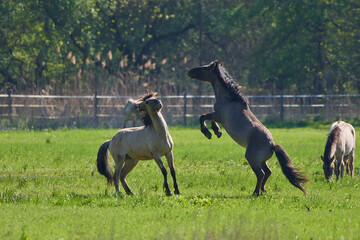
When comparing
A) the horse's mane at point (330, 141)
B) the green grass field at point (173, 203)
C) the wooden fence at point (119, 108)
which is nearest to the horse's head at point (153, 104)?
the green grass field at point (173, 203)

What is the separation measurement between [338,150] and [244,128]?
10.4ft

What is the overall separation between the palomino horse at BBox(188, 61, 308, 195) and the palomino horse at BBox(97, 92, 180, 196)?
0.99 meters

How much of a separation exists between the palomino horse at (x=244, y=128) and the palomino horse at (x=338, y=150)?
6.08 feet

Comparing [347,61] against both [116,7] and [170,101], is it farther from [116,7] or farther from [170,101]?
[116,7]

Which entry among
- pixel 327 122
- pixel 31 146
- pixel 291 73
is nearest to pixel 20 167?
pixel 31 146

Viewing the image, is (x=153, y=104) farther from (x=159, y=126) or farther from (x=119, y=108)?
(x=119, y=108)

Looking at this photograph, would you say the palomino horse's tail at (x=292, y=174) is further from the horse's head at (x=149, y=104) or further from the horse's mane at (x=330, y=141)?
the horse's head at (x=149, y=104)

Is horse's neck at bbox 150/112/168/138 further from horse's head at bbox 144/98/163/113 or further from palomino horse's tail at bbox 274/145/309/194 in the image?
palomino horse's tail at bbox 274/145/309/194

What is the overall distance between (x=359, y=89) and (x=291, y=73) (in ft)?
14.2

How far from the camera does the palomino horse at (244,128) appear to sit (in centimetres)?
1109

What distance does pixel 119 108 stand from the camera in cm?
3403

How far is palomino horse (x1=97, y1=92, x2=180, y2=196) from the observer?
1135 centimetres

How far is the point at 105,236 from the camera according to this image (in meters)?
7.11

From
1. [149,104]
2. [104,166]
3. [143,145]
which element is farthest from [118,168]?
[149,104]
